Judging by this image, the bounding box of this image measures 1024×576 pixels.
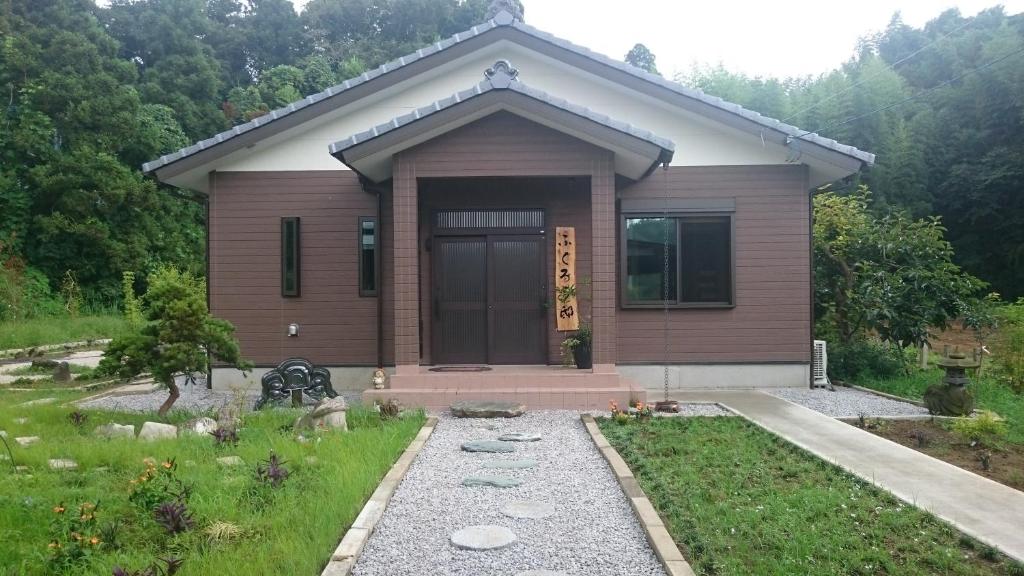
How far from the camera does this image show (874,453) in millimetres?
5723

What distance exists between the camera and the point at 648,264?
963 cm

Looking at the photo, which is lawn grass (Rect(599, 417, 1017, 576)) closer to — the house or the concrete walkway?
the concrete walkway

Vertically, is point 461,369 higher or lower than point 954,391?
higher

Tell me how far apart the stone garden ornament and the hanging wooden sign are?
317cm

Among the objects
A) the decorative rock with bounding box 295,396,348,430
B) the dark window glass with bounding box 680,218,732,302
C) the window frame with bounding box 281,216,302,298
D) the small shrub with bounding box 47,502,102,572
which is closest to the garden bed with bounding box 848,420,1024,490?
the dark window glass with bounding box 680,218,732,302

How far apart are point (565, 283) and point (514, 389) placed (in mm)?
2066

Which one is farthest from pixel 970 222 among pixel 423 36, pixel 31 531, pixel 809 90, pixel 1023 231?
pixel 31 531

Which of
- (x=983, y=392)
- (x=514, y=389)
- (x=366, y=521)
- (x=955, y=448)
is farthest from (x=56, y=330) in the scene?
(x=983, y=392)

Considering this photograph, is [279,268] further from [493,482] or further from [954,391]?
[954,391]

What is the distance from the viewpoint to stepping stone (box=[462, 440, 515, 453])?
5992mm

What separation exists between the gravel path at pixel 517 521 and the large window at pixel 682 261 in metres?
3.91

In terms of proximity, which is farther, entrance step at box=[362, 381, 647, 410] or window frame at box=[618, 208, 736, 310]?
window frame at box=[618, 208, 736, 310]

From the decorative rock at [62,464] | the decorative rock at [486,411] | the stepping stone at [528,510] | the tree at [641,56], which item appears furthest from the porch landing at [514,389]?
the tree at [641,56]

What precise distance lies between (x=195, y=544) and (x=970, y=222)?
2781cm
